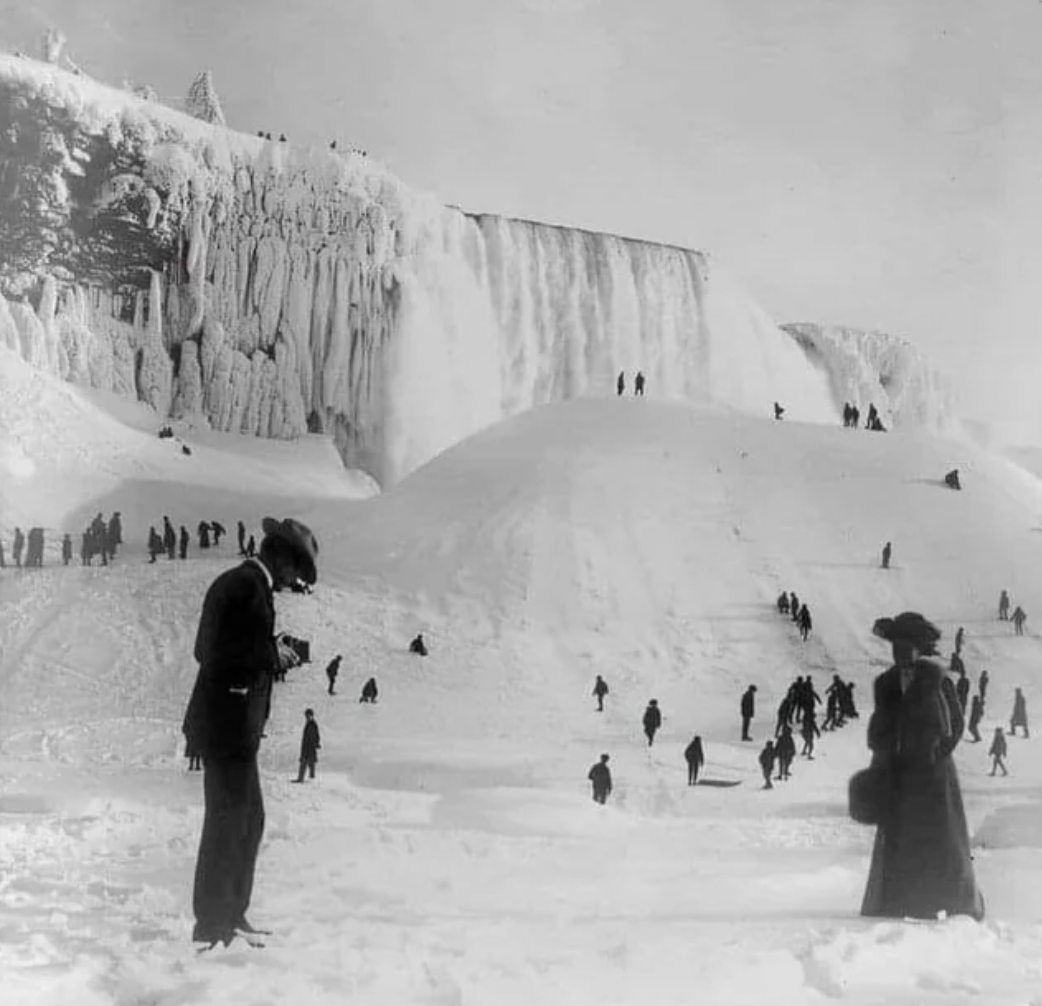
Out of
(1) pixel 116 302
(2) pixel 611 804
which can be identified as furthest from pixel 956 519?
(1) pixel 116 302

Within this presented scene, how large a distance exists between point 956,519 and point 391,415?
12993mm

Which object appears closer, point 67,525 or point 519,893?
point 519,893

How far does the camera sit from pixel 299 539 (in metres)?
2.48

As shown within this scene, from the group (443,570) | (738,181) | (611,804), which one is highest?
(738,181)

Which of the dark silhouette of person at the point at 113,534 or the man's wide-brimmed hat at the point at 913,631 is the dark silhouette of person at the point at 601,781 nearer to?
the man's wide-brimmed hat at the point at 913,631

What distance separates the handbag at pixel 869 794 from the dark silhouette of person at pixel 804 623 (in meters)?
7.51

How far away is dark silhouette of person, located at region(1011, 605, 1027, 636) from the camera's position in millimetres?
10025

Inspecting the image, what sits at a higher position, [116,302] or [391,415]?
[116,302]

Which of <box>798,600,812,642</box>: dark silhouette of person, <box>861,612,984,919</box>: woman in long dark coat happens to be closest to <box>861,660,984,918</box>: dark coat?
<box>861,612,984,919</box>: woman in long dark coat

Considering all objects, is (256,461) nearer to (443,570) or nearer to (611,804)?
(443,570)

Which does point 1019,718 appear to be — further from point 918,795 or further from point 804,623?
point 918,795

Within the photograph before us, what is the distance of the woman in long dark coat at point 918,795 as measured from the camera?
2.90 metres

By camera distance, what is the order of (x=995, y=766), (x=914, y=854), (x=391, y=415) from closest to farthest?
(x=914, y=854)
(x=995, y=766)
(x=391, y=415)

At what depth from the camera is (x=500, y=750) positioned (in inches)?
252
